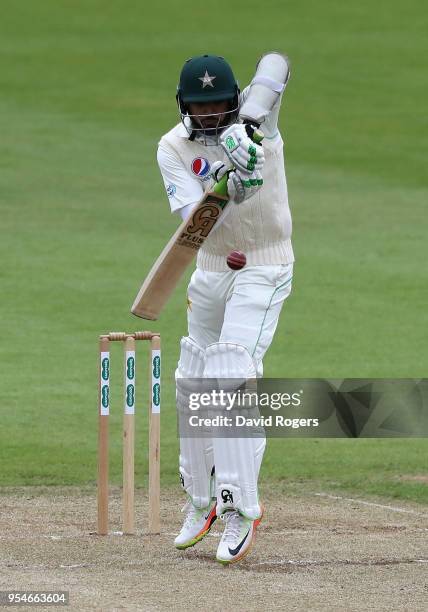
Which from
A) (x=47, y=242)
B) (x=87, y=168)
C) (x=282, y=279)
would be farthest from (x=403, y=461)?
(x=87, y=168)

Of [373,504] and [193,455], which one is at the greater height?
[193,455]

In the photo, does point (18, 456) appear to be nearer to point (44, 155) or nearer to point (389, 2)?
point (44, 155)

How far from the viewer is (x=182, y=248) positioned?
6.04m

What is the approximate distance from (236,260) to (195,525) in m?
1.20

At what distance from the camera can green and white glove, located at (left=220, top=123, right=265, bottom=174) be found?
5.70m

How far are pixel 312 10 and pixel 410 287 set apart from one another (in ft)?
60.3

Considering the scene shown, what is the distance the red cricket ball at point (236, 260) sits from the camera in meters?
6.03

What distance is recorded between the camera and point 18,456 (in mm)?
8750

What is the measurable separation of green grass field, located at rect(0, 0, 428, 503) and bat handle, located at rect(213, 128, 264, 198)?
267 centimetres

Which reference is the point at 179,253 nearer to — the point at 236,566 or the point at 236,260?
the point at 236,260

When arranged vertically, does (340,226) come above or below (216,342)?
above

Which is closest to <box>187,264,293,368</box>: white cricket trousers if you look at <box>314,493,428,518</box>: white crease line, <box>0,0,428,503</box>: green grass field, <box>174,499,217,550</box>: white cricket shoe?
<box>174,499,217,550</box>: white cricket shoe

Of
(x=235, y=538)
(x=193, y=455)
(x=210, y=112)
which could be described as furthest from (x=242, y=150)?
(x=235, y=538)

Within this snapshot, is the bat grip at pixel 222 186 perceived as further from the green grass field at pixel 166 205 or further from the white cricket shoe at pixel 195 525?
the green grass field at pixel 166 205
